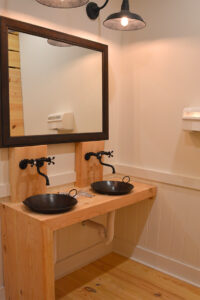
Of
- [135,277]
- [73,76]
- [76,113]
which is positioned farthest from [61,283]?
[73,76]

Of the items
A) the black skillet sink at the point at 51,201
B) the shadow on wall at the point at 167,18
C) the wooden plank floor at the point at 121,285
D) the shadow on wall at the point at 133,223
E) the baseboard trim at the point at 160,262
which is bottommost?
the wooden plank floor at the point at 121,285

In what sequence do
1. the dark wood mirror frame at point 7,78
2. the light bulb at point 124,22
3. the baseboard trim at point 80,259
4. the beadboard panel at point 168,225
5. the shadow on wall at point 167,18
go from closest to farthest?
the dark wood mirror frame at point 7,78 → the light bulb at point 124,22 → the shadow on wall at point 167,18 → the beadboard panel at point 168,225 → the baseboard trim at point 80,259

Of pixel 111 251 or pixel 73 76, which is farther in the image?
pixel 111 251

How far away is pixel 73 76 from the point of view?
7.26ft

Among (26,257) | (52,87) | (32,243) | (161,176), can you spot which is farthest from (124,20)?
(26,257)

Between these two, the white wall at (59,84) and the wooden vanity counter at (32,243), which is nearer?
the wooden vanity counter at (32,243)

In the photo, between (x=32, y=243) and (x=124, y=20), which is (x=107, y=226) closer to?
(x=32, y=243)

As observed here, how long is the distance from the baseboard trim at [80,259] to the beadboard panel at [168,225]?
23cm

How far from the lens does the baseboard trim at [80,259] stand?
7.75 ft

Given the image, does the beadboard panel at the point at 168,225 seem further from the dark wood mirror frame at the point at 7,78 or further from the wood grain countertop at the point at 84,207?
the dark wood mirror frame at the point at 7,78

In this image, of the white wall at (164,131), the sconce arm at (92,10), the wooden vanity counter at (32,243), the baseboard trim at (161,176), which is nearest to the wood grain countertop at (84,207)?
the wooden vanity counter at (32,243)

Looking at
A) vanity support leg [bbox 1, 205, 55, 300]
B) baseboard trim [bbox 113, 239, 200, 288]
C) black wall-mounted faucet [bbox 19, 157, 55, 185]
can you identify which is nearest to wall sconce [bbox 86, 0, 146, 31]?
black wall-mounted faucet [bbox 19, 157, 55, 185]

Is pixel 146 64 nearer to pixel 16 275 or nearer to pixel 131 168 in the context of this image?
pixel 131 168

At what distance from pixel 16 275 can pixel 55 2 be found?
1685 millimetres
